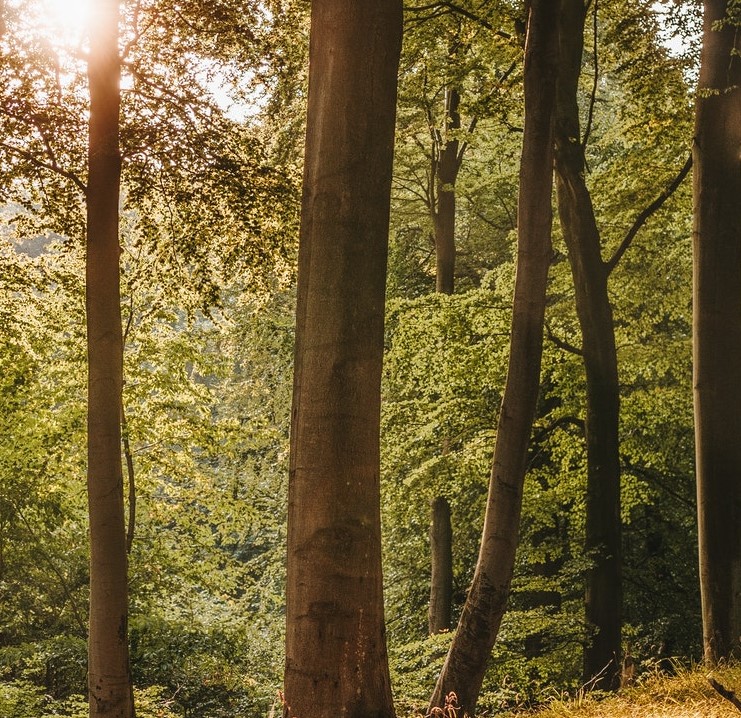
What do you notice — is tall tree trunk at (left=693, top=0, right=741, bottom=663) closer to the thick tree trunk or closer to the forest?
the forest

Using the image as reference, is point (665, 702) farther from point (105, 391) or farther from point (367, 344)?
point (105, 391)

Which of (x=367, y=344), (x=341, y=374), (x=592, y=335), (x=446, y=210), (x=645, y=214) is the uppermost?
(x=446, y=210)

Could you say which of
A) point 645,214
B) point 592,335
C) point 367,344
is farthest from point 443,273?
point 367,344

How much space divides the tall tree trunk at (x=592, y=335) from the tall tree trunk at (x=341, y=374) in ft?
21.2

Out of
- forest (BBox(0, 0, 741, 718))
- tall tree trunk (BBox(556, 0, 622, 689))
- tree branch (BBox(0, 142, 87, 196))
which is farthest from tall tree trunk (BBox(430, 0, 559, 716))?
tree branch (BBox(0, 142, 87, 196))

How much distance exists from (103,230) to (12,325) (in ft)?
9.53

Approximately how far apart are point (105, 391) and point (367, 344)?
367cm

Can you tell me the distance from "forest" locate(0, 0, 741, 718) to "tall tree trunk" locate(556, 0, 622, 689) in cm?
4

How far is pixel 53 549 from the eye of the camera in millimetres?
13602

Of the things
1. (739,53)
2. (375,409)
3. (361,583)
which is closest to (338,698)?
(361,583)

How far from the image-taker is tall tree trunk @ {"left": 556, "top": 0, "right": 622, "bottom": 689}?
972 centimetres

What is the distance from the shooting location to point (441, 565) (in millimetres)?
14578

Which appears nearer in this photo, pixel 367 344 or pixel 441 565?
pixel 367 344

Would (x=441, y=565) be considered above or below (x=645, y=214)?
below
